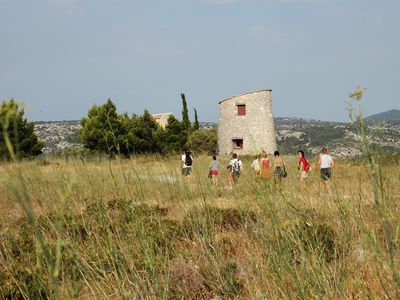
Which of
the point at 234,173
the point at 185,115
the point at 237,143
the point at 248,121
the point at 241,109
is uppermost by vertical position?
the point at 185,115

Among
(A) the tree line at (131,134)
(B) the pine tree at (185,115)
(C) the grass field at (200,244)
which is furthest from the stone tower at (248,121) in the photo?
(C) the grass field at (200,244)

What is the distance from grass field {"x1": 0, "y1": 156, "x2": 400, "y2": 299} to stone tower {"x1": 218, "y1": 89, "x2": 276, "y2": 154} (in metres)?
25.7

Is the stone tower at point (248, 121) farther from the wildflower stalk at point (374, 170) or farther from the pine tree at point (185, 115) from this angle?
the wildflower stalk at point (374, 170)

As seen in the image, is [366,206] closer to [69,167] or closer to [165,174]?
[165,174]

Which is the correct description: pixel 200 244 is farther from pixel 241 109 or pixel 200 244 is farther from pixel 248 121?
pixel 241 109

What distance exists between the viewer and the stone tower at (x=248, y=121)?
3100cm

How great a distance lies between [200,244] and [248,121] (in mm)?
27973

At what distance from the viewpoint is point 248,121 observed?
102ft

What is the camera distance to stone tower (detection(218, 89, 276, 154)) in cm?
3100

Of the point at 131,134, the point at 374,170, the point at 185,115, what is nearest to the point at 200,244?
the point at 374,170

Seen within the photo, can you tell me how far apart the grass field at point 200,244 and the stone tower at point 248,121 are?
25744 mm

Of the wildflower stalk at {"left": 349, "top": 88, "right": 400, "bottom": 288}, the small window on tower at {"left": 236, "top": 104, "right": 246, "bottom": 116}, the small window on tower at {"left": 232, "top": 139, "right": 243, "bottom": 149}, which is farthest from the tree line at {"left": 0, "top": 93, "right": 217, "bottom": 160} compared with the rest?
the wildflower stalk at {"left": 349, "top": 88, "right": 400, "bottom": 288}

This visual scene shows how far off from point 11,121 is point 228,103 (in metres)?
31.2

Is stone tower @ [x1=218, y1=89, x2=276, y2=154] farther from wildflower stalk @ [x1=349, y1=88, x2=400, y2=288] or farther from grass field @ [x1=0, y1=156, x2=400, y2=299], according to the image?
wildflower stalk @ [x1=349, y1=88, x2=400, y2=288]
